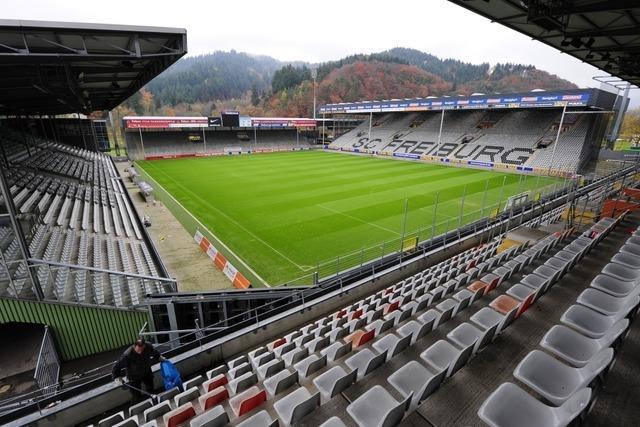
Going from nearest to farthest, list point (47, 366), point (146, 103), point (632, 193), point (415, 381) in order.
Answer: point (415, 381), point (47, 366), point (632, 193), point (146, 103)

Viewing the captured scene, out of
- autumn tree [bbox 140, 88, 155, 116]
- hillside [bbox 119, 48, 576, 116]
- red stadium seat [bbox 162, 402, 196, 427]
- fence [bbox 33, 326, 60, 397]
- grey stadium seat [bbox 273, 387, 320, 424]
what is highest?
hillside [bbox 119, 48, 576, 116]

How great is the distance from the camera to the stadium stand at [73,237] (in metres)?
7.69

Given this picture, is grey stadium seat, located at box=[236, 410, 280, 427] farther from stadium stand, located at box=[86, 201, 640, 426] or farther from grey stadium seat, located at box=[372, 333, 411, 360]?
grey stadium seat, located at box=[372, 333, 411, 360]

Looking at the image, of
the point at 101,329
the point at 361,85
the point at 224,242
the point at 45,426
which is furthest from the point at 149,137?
the point at 361,85

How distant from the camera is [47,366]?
6824mm

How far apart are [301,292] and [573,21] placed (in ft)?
32.6

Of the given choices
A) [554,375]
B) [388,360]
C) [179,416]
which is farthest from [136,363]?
[554,375]

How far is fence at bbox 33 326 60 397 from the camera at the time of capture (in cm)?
639

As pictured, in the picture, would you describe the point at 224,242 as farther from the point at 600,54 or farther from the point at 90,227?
the point at 600,54

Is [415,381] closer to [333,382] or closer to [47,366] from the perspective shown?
[333,382]

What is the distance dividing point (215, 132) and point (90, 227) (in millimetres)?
43535

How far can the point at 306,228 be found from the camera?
16.5m

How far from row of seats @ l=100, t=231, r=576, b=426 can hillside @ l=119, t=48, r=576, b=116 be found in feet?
296

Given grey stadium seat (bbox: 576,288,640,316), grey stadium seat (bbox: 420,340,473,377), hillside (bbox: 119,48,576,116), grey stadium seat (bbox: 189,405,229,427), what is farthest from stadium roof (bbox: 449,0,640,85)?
hillside (bbox: 119,48,576,116)
